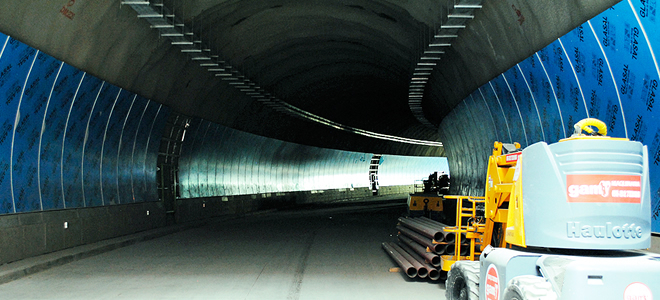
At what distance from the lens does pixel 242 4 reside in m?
17.7

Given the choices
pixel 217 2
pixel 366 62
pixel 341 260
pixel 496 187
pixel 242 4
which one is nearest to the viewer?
pixel 496 187

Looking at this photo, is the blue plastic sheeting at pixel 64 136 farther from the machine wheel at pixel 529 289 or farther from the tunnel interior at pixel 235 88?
the machine wheel at pixel 529 289

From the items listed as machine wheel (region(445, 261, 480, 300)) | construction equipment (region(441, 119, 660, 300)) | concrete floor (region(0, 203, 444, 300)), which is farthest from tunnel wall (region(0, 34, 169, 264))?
construction equipment (region(441, 119, 660, 300))

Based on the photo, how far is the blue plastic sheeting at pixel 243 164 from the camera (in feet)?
83.0

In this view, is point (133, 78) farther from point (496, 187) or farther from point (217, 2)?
point (496, 187)

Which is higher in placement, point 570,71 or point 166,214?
point 570,71

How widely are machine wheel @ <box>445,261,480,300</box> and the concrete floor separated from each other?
153 centimetres

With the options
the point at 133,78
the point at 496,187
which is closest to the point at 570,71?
the point at 496,187

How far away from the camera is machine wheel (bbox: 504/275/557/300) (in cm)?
555

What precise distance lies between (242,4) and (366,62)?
11.1 metres

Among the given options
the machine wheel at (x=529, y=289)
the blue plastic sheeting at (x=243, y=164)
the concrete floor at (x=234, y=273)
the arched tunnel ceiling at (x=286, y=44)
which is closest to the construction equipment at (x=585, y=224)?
the machine wheel at (x=529, y=289)

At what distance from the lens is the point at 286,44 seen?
2345 cm

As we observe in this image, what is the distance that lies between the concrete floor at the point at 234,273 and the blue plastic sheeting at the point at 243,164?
21.7 ft

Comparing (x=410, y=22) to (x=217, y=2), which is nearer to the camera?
(x=217, y=2)
